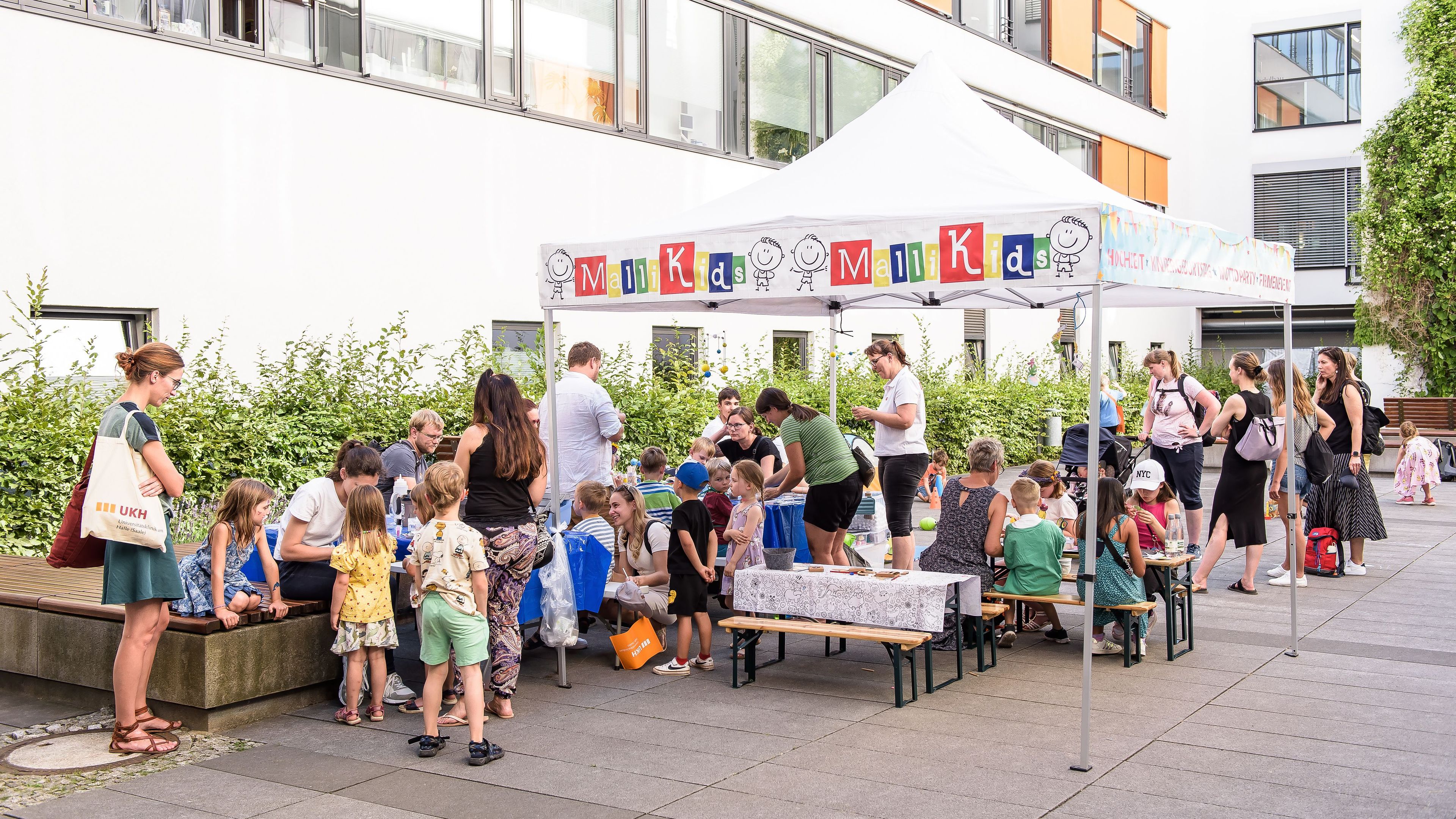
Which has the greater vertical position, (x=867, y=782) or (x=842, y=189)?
(x=842, y=189)

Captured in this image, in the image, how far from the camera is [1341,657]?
24.6ft

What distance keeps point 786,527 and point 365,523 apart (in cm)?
349

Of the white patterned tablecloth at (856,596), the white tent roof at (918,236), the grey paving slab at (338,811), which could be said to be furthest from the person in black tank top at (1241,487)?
the grey paving slab at (338,811)

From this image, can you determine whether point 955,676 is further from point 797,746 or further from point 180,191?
point 180,191

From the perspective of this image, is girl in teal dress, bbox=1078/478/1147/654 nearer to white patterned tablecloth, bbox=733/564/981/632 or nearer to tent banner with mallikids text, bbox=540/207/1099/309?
white patterned tablecloth, bbox=733/564/981/632

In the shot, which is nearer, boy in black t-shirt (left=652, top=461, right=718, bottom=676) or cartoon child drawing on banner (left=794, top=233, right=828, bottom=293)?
cartoon child drawing on banner (left=794, top=233, right=828, bottom=293)

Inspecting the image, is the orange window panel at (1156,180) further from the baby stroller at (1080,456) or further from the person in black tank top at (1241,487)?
the person in black tank top at (1241,487)

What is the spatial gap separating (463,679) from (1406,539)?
10699 mm

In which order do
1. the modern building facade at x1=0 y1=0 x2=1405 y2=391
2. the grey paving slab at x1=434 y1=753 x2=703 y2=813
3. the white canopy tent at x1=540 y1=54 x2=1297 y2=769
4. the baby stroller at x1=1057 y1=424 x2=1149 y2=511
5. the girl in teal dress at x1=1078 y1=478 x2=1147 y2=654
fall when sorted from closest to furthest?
the grey paving slab at x1=434 y1=753 x2=703 y2=813, the white canopy tent at x1=540 y1=54 x2=1297 y2=769, the girl in teal dress at x1=1078 y1=478 x2=1147 y2=654, the modern building facade at x1=0 y1=0 x2=1405 y2=391, the baby stroller at x1=1057 y1=424 x2=1149 y2=511

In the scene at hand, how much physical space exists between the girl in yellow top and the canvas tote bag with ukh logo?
0.95 metres

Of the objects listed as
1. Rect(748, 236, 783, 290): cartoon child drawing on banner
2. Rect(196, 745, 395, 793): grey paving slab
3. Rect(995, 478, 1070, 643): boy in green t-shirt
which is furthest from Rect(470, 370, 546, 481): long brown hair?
Rect(995, 478, 1070, 643): boy in green t-shirt

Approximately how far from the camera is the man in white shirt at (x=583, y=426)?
8.20m

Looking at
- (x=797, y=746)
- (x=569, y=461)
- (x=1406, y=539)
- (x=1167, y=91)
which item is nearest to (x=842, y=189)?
(x=569, y=461)

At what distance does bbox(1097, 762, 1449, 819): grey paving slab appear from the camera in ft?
15.8
